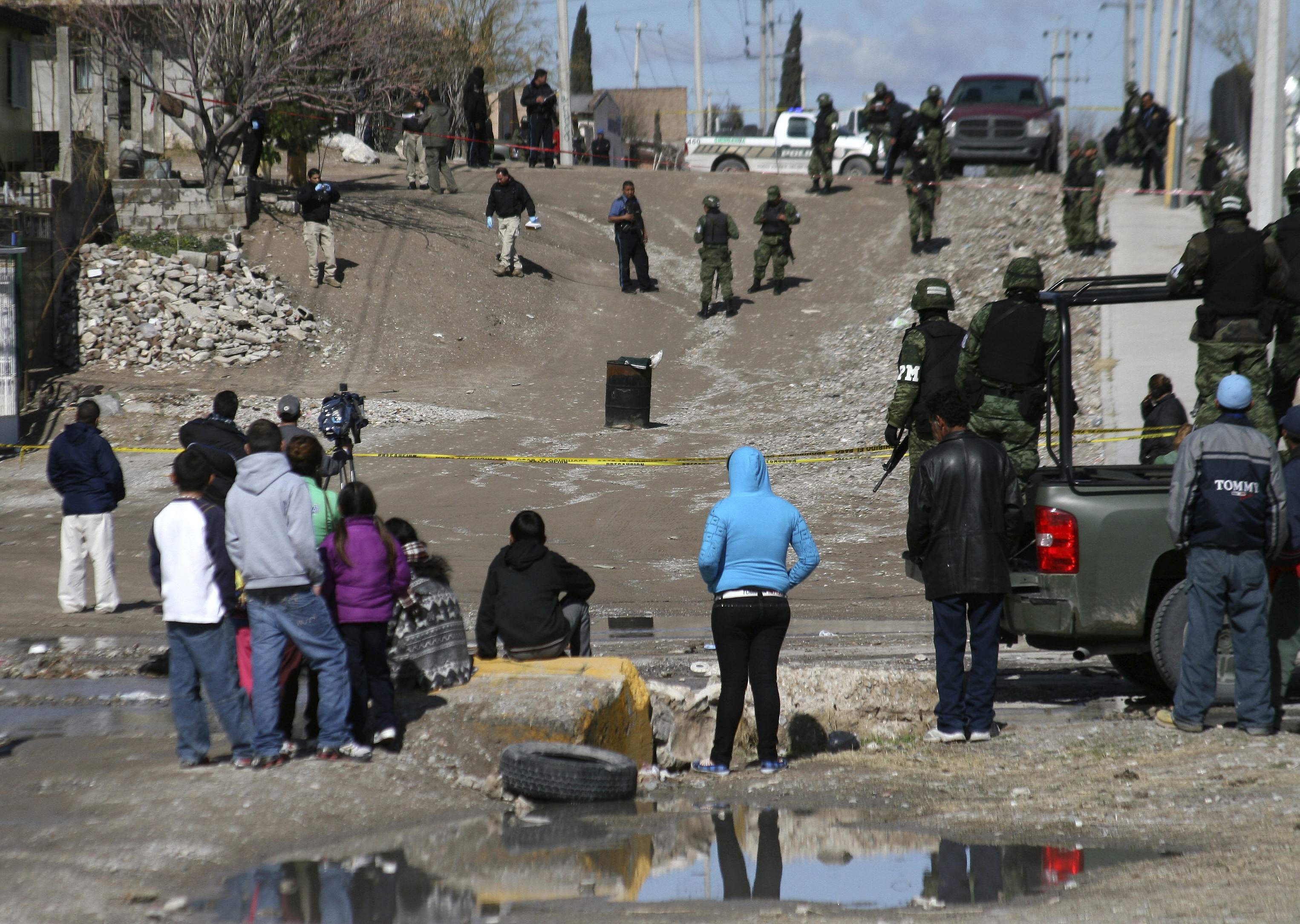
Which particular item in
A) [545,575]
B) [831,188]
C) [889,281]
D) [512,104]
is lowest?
[545,575]

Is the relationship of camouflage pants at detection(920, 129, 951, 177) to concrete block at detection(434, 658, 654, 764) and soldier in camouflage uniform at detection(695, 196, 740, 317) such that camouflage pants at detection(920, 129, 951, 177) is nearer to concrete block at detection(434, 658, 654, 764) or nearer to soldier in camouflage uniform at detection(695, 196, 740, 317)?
soldier in camouflage uniform at detection(695, 196, 740, 317)

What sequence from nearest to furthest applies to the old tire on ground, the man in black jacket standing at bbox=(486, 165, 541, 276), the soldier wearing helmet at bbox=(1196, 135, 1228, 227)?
the old tire on ground → the man in black jacket standing at bbox=(486, 165, 541, 276) → the soldier wearing helmet at bbox=(1196, 135, 1228, 227)

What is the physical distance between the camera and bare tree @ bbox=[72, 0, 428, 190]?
2581 centimetres

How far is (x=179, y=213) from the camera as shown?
1002 inches

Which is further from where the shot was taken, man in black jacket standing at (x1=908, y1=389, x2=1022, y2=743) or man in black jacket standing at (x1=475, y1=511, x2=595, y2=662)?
man in black jacket standing at (x1=475, y1=511, x2=595, y2=662)

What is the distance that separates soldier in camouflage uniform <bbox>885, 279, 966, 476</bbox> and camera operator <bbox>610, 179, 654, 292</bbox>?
659 inches

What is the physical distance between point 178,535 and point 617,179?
27.7 metres

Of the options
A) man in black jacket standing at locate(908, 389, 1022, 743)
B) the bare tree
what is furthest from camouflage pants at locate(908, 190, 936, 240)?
man in black jacket standing at locate(908, 389, 1022, 743)

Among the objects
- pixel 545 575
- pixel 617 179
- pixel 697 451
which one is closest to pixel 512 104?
pixel 617 179

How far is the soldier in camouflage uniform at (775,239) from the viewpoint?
81.7ft

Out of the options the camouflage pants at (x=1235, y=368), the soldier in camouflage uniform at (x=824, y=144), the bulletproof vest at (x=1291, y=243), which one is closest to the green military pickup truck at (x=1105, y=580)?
the camouflage pants at (x=1235, y=368)

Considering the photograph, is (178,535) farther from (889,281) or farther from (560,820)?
(889,281)

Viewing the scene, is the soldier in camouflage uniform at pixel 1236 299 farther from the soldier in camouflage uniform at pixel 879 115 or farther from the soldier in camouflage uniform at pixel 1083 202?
the soldier in camouflage uniform at pixel 879 115

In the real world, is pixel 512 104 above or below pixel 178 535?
above
